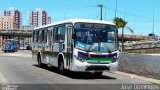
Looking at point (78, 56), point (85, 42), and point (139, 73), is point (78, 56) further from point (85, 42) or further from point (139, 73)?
point (139, 73)

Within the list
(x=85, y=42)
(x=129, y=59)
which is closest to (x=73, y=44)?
(x=85, y=42)

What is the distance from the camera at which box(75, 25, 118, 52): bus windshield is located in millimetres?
19391

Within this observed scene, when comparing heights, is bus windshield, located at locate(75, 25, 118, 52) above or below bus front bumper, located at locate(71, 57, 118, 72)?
above

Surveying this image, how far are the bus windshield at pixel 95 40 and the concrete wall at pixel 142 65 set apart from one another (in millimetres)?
2372

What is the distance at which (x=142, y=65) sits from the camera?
22.1 meters

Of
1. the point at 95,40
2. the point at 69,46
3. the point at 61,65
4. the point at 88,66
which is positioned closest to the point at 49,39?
the point at 61,65

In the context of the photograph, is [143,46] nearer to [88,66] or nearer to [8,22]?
[8,22]

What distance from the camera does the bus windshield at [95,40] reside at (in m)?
19.4

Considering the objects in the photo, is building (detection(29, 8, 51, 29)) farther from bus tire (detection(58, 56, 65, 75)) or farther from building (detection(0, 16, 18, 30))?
bus tire (detection(58, 56, 65, 75))

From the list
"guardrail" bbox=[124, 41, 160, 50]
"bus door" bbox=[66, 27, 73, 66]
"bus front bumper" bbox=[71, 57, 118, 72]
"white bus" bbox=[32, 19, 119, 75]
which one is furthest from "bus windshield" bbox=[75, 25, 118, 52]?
"guardrail" bbox=[124, 41, 160, 50]

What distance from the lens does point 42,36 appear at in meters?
26.6

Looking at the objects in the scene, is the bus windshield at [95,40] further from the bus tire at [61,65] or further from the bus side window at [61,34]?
the bus tire at [61,65]

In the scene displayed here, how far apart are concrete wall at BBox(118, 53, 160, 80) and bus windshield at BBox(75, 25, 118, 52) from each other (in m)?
2.37

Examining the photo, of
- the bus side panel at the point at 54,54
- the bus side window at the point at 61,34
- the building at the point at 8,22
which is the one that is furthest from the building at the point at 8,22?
the bus side window at the point at 61,34
